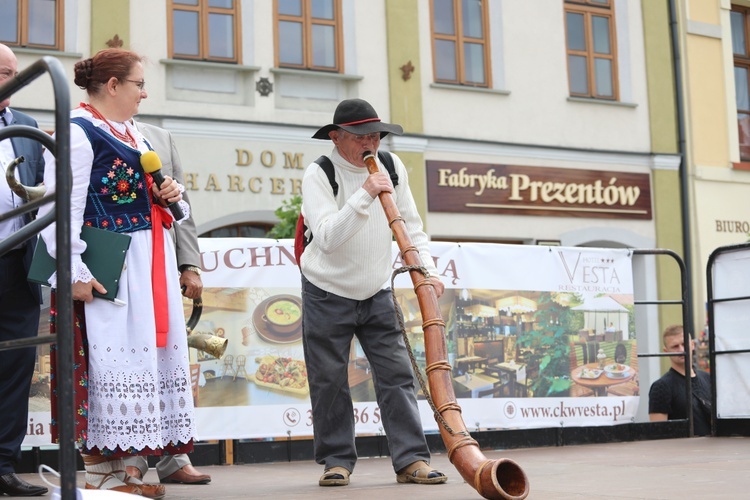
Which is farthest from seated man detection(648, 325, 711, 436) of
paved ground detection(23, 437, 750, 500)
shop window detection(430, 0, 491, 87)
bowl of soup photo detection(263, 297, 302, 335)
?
shop window detection(430, 0, 491, 87)

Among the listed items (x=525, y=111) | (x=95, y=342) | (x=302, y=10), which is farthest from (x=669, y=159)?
(x=95, y=342)

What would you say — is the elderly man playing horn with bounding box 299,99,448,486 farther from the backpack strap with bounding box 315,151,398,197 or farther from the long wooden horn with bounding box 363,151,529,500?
the long wooden horn with bounding box 363,151,529,500

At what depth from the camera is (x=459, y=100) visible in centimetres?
1695

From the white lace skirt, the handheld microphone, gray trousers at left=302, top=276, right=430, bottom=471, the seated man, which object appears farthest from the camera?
the seated man

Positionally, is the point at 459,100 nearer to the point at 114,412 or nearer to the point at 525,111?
the point at 525,111

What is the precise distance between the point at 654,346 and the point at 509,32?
195 inches

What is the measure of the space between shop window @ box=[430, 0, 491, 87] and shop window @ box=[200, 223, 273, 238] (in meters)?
3.31

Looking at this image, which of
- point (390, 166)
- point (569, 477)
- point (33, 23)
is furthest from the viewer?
point (33, 23)

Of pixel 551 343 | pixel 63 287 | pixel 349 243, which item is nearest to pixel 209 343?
pixel 349 243

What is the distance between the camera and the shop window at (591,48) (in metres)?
18.1

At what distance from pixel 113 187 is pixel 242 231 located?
428 inches

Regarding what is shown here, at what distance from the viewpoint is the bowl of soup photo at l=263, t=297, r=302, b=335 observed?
7.68m

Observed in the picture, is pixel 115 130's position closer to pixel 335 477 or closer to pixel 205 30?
pixel 335 477

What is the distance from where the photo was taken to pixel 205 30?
1538 centimetres
